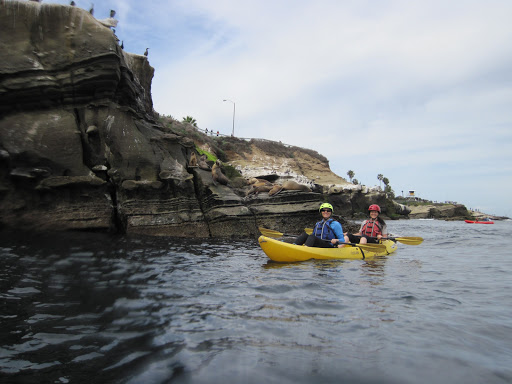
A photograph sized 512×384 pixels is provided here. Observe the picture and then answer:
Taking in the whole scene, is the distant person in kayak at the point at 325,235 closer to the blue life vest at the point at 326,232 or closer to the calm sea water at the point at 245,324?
the blue life vest at the point at 326,232

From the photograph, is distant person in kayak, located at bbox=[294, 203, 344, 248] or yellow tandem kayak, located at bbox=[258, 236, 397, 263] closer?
yellow tandem kayak, located at bbox=[258, 236, 397, 263]

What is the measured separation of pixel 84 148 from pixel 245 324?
42.1 feet

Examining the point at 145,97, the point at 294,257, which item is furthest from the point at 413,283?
the point at 145,97

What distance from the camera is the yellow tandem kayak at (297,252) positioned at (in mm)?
8789

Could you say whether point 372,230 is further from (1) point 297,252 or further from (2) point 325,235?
(1) point 297,252

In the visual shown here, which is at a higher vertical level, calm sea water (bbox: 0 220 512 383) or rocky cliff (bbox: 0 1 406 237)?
rocky cliff (bbox: 0 1 406 237)

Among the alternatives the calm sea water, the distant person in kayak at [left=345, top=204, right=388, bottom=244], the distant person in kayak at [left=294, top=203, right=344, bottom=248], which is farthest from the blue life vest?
the calm sea water

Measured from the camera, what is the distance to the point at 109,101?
1428 centimetres

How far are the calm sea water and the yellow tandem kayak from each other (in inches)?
46.6

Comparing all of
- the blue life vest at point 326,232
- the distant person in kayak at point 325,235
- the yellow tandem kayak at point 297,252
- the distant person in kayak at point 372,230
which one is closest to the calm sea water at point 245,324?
the yellow tandem kayak at point 297,252

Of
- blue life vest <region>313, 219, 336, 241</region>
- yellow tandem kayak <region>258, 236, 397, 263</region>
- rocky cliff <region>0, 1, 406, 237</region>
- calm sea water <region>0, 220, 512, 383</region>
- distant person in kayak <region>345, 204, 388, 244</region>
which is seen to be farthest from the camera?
rocky cliff <region>0, 1, 406, 237</region>

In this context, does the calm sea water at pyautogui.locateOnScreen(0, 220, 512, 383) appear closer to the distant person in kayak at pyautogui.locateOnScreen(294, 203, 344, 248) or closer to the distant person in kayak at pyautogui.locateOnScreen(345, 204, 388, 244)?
the distant person in kayak at pyautogui.locateOnScreen(294, 203, 344, 248)

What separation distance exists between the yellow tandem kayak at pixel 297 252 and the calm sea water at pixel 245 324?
3.89 ft

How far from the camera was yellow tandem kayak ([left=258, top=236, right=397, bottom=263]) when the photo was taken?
28.8 feet
